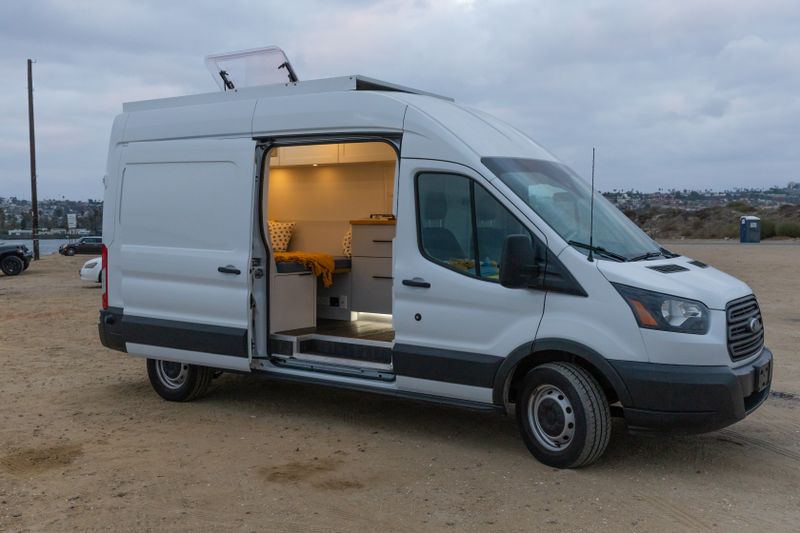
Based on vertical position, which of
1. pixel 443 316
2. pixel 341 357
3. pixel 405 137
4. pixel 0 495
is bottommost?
pixel 0 495

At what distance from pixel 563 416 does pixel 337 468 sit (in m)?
1.62

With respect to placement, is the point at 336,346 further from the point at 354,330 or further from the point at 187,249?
the point at 187,249

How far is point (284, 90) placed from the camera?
7.36 m

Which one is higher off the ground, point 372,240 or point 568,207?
point 568,207

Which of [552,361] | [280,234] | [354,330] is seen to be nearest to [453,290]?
[552,361]

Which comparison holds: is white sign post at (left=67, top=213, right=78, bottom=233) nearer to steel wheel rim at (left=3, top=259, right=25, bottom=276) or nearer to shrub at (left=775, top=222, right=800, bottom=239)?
steel wheel rim at (left=3, top=259, right=25, bottom=276)

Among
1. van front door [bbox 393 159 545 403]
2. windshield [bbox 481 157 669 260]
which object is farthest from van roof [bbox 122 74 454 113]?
windshield [bbox 481 157 669 260]

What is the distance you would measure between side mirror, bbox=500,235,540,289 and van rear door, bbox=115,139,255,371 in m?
2.44

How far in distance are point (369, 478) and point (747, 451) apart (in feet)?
9.32

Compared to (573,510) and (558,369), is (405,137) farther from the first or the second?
(573,510)

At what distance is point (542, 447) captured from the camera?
5934 mm

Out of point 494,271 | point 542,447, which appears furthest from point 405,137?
point 542,447

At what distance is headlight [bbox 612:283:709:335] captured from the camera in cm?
549

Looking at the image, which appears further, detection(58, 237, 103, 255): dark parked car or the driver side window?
detection(58, 237, 103, 255): dark parked car
